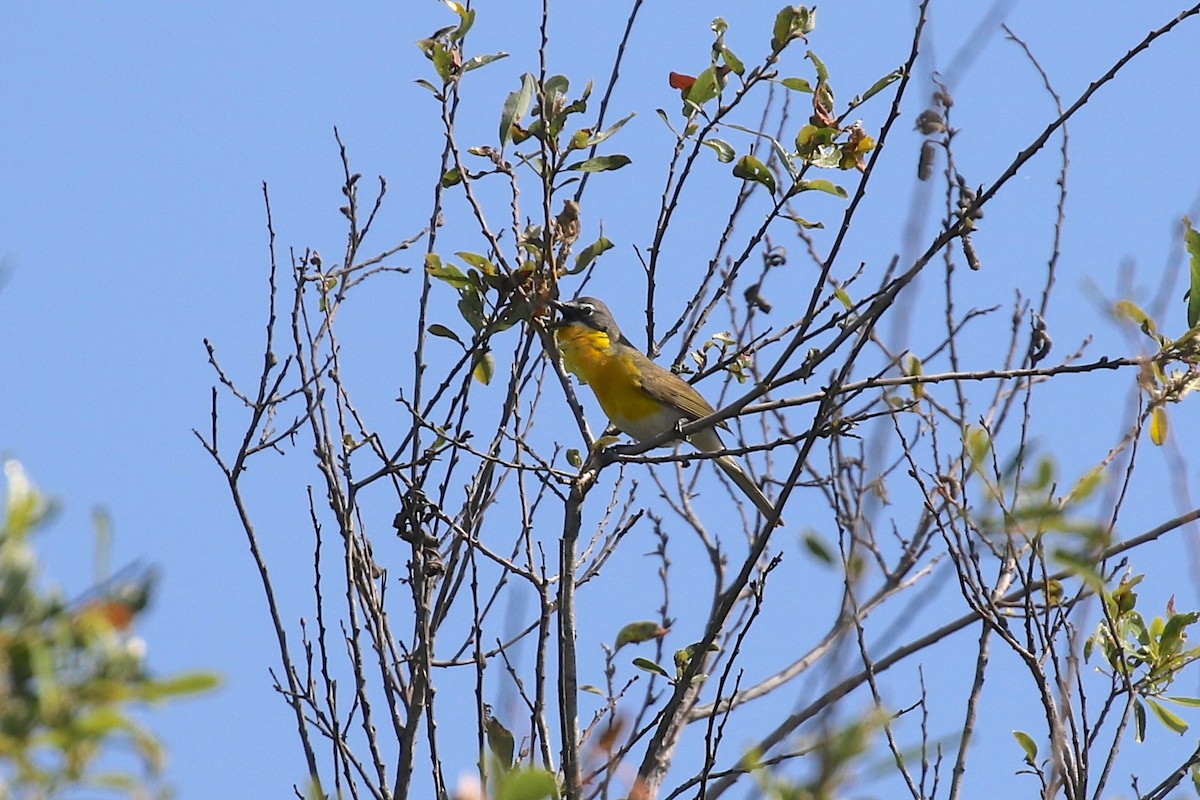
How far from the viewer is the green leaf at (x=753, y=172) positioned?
4332 mm

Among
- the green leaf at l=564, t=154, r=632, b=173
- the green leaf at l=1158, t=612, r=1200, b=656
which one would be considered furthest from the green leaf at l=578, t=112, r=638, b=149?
the green leaf at l=1158, t=612, r=1200, b=656

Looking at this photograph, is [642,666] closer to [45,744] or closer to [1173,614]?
[1173,614]

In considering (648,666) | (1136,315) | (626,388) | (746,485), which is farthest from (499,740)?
(626,388)

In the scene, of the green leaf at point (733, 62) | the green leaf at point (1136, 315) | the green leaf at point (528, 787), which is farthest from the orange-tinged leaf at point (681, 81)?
the green leaf at point (528, 787)

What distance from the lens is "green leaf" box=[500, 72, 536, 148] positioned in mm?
4395

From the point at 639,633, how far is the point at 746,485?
2477 millimetres

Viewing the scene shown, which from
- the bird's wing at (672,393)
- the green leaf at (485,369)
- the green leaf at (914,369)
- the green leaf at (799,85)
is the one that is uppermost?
the bird's wing at (672,393)

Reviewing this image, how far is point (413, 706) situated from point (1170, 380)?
7.40 feet

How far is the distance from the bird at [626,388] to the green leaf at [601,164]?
8.79 feet

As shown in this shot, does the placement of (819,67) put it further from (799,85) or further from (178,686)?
(178,686)

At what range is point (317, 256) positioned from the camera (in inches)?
197

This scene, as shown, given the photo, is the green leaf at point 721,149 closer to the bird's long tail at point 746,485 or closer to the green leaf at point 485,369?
the green leaf at point 485,369

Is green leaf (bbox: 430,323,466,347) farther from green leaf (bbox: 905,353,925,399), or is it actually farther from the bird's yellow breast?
the bird's yellow breast

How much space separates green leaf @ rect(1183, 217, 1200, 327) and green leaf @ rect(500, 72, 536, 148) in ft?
6.69
